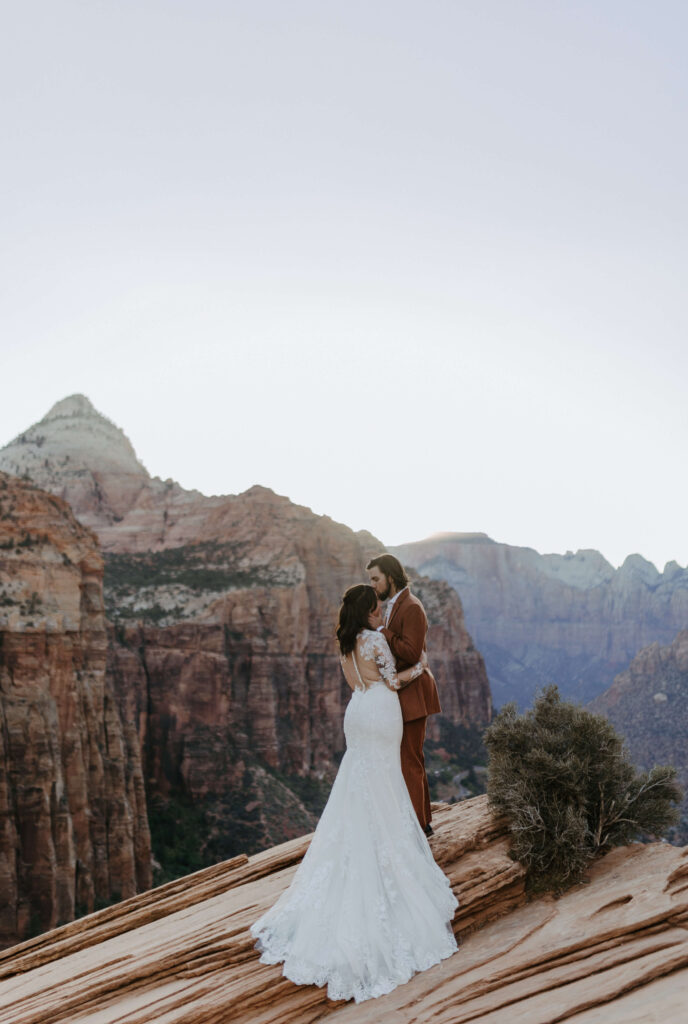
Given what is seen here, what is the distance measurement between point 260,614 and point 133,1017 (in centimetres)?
4944

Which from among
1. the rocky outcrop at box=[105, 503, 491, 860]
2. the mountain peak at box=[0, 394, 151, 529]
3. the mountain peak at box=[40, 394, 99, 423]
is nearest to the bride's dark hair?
the rocky outcrop at box=[105, 503, 491, 860]

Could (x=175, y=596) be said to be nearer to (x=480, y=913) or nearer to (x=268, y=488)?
(x=268, y=488)

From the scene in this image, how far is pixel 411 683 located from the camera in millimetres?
6801

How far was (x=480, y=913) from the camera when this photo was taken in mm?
6652

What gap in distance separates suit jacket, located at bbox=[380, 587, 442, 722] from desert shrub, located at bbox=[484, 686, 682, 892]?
174cm

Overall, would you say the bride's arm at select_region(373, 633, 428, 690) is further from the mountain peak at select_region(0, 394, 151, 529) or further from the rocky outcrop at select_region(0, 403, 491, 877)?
the mountain peak at select_region(0, 394, 151, 529)

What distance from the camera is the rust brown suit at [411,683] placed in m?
6.71

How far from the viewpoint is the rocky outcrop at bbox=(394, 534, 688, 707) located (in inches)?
6363

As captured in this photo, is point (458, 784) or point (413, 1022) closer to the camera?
point (413, 1022)

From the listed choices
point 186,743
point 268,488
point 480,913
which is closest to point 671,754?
point 186,743

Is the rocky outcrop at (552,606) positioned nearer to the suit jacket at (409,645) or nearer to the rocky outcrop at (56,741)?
the rocky outcrop at (56,741)

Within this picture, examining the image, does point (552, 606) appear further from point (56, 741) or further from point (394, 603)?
point (394, 603)

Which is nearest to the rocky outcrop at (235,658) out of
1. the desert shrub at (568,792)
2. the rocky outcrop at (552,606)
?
the desert shrub at (568,792)

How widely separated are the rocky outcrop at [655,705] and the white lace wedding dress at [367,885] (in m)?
45.6
